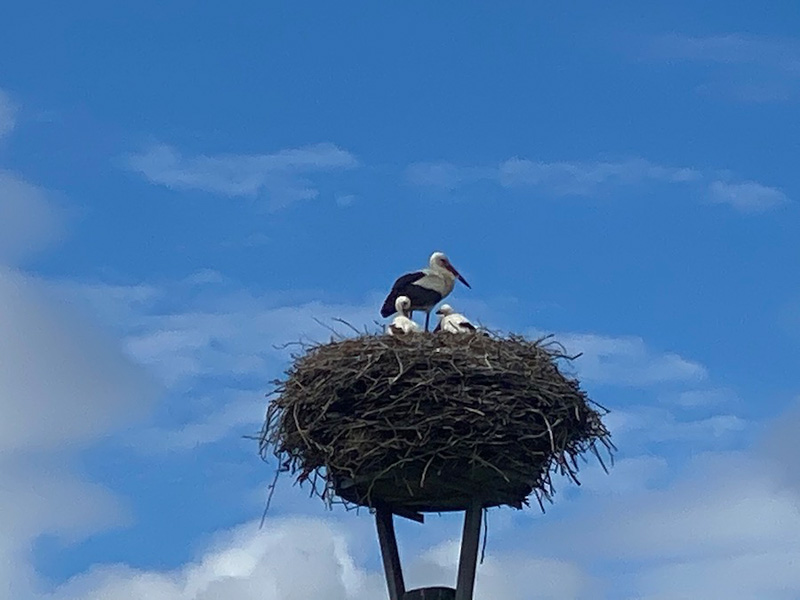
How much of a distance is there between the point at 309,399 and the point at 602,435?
1.57m

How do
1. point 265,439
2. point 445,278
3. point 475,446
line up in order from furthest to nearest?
point 445,278 → point 265,439 → point 475,446

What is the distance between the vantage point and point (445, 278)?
10.6 meters

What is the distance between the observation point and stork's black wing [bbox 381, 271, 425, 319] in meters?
10.2

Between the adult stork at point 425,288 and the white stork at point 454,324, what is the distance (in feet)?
1.74

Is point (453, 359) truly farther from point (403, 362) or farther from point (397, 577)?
point (397, 577)

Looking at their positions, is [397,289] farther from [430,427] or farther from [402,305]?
[430,427]

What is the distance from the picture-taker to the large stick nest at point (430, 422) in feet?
25.6

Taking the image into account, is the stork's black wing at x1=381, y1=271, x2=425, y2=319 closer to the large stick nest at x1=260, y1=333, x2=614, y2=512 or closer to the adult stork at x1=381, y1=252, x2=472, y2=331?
the adult stork at x1=381, y1=252, x2=472, y2=331

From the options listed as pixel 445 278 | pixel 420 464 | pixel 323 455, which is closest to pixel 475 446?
pixel 420 464

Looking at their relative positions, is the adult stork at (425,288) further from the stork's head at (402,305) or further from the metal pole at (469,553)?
the metal pole at (469,553)

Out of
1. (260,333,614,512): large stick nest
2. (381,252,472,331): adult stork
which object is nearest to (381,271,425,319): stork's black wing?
(381,252,472,331): adult stork

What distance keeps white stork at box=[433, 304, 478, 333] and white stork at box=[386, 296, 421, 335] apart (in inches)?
5.9

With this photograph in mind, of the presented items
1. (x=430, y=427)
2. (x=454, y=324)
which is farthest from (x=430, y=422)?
(x=454, y=324)

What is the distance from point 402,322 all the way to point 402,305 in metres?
0.71
